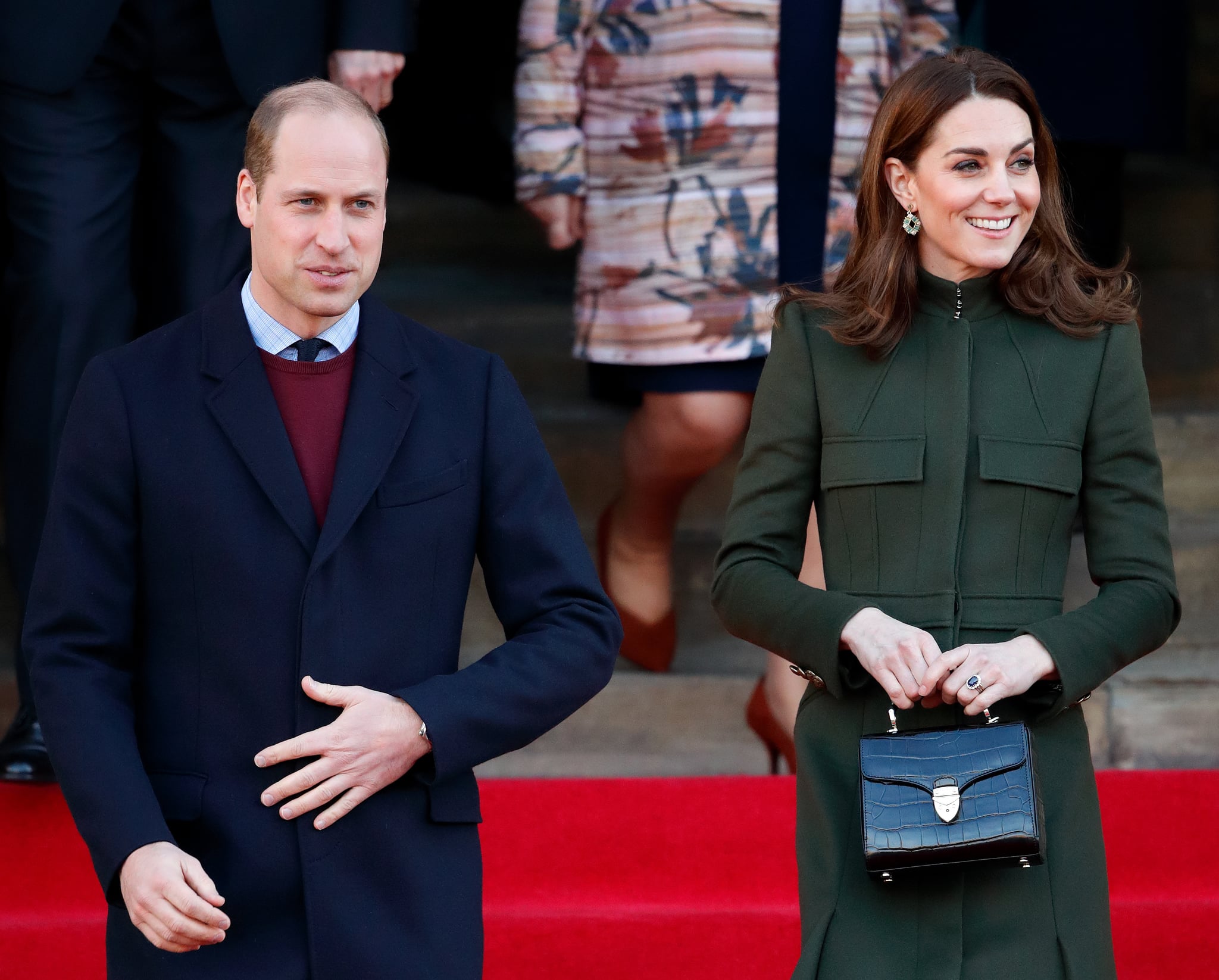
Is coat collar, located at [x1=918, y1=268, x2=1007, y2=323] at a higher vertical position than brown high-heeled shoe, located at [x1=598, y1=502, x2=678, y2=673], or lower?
higher

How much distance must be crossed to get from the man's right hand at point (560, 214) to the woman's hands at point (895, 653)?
61.0 inches

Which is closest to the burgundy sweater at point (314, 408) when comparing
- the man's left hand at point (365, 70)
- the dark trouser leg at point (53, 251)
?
the dark trouser leg at point (53, 251)

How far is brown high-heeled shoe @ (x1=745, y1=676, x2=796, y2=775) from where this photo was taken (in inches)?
139

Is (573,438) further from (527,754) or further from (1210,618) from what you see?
(1210,618)

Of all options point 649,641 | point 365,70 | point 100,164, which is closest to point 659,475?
point 649,641

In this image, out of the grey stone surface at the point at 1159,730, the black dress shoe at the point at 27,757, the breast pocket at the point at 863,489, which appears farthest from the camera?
the grey stone surface at the point at 1159,730

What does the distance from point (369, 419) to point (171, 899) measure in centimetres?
55

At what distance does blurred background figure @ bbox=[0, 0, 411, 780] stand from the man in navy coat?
45.1 inches

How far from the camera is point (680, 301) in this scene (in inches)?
140

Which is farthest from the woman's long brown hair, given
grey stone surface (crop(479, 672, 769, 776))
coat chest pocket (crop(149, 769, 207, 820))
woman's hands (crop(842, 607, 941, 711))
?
grey stone surface (crop(479, 672, 769, 776))

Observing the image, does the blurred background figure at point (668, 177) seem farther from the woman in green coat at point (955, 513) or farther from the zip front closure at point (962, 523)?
the zip front closure at point (962, 523)

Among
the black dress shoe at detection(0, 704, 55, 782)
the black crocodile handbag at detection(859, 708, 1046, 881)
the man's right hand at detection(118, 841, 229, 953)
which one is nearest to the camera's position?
the man's right hand at detection(118, 841, 229, 953)

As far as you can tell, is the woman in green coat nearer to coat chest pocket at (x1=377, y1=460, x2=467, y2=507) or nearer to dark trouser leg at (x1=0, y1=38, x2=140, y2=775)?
coat chest pocket at (x1=377, y1=460, x2=467, y2=507)

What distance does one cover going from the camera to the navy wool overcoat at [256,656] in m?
1.97
